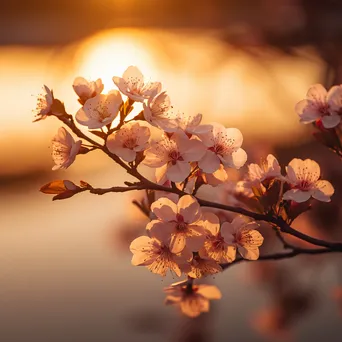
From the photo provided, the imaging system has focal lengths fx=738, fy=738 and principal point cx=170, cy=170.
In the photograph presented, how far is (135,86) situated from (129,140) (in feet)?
0.28

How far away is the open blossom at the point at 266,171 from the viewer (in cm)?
79

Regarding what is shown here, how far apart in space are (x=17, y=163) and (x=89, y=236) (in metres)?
1.31

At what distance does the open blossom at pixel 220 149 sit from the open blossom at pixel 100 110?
10 cm

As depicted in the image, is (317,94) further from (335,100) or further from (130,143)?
(130,143)

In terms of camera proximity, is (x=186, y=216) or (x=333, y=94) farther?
(x=333, y=94)

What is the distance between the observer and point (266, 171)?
31.3 inches

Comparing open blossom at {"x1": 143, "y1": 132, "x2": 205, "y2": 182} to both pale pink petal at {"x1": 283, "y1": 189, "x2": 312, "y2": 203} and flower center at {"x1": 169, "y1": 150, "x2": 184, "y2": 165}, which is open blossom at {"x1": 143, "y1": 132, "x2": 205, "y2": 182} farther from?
pale pink petal at {"x1": 283, "y1": 189, "x2": 312, "y2": 203}

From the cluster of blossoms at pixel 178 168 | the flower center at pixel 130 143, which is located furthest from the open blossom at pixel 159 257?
the flower center at pixel 130 143

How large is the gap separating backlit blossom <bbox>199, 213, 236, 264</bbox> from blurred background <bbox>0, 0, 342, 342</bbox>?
0.26m

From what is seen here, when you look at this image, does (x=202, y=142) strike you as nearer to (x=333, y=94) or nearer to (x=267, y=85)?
(x=333, y=94)

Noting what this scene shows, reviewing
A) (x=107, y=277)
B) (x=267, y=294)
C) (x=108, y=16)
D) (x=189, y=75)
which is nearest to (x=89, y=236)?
(x=107, y=277)

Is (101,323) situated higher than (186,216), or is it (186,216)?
(186,216)

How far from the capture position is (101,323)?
175cm

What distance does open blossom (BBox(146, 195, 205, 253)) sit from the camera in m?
0.72
